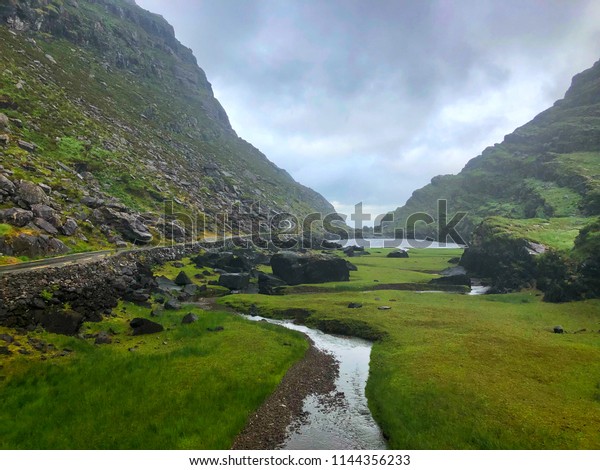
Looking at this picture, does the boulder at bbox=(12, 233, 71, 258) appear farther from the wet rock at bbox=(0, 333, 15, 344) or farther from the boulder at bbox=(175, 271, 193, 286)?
the wet rock at bbox=(0, 333, 15, 344)

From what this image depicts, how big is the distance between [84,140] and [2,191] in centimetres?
5899

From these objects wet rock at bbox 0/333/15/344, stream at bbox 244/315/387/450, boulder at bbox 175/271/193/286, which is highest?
wet rock at bbox 0/333/15/344

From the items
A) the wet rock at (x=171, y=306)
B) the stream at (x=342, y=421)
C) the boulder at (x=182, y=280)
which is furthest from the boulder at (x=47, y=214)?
the stream at (x=342, y=421)

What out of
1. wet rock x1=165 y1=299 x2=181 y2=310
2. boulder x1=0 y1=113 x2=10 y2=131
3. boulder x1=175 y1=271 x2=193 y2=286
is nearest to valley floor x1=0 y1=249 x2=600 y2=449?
wet rock x1=165 y1=299 x2=181 y2=310

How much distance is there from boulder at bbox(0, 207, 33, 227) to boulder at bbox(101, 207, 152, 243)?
2342 centimetres

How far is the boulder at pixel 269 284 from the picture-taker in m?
67.9

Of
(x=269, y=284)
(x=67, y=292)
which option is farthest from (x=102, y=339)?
(x=269, y=284)

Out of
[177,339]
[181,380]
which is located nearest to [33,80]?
[177,339]

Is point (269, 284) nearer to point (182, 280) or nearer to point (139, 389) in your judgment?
point (182, 280)

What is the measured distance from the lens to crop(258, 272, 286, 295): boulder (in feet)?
223

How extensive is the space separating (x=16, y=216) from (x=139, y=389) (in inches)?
1509

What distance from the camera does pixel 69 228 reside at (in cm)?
5712

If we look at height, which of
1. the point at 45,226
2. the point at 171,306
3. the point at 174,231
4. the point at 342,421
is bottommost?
the point at 342,421

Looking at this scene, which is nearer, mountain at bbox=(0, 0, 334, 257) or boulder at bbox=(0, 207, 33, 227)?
boulder at bbox=(0, 207, 33, 227)
